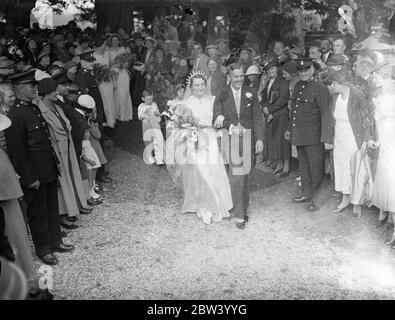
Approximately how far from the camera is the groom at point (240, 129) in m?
5.96

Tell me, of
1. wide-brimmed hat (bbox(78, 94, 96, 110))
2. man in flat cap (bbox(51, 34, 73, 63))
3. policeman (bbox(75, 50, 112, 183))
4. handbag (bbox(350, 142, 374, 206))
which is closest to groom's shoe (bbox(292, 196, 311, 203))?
handbag (bbox(350, 142, 374, 206))

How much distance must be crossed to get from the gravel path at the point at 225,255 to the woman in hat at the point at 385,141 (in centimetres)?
45

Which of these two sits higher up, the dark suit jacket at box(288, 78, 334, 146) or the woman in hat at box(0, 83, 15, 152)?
the woman in hat at box(0, 83, 15, 152)

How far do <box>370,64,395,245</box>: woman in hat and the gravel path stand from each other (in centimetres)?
45

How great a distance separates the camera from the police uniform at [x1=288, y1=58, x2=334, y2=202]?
20.4 feet

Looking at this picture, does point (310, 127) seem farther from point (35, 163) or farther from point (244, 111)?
point (35, 163)

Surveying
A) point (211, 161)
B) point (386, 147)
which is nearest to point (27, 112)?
point (211, 161)

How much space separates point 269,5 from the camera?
33.2 feet

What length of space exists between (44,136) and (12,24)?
707cm

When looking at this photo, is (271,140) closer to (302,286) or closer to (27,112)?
(302,286)

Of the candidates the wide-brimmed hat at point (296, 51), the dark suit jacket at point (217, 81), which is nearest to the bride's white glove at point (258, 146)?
the dark suit jacket at point (217, 81)

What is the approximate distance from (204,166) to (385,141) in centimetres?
218

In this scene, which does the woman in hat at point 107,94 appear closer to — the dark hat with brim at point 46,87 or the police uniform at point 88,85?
the police uniform at point 88,85

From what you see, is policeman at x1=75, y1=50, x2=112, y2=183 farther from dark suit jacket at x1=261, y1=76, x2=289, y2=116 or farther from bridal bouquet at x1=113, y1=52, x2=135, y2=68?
dark suit jacket at x1=261, y1=76, x2=289, y2=116
